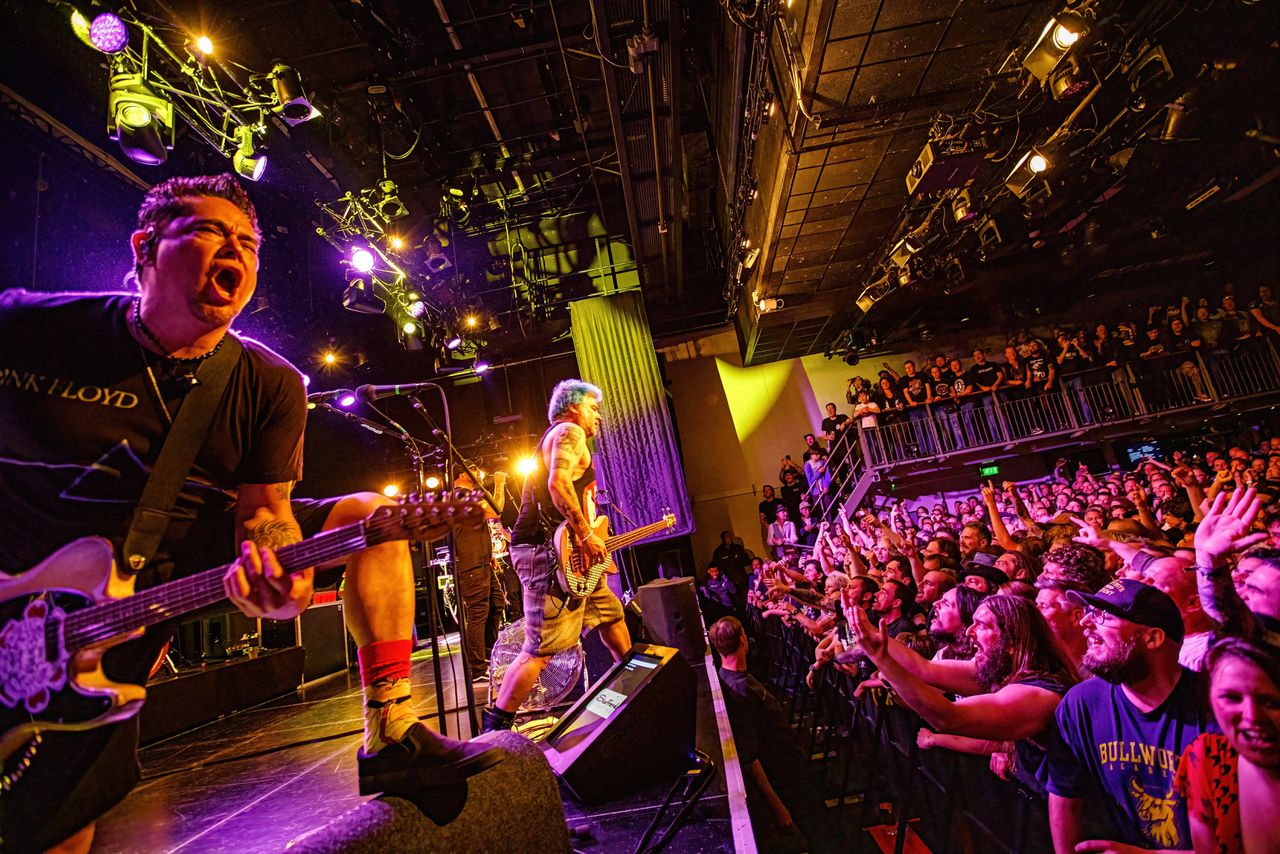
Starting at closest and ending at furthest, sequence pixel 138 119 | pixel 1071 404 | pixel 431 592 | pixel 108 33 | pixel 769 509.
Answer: pixel 431 592, pixel 108 33, pixel 138 119, pixel 1071 404, pixel 769 509

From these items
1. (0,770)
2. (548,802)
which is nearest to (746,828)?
(548,802)

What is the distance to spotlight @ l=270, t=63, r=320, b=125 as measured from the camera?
14.3ft

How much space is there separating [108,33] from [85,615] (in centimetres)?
429

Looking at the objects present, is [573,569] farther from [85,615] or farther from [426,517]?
[85,615]

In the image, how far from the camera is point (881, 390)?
11812 mm

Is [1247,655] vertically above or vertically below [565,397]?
below

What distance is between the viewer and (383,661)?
4.43ft

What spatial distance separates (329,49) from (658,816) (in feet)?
23.6

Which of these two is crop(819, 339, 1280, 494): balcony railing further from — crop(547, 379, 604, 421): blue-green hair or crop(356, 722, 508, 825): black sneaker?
crop(356, 722, 508, 825): black sneaker

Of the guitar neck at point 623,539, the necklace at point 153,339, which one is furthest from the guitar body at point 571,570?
the necklace at point 153,339

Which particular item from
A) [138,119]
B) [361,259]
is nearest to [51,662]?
[138,119]

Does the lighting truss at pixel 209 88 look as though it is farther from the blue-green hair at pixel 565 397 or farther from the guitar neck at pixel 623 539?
the guitar neck at pixel 623 539

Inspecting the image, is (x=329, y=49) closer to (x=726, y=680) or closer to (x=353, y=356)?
(x=353, y=356)

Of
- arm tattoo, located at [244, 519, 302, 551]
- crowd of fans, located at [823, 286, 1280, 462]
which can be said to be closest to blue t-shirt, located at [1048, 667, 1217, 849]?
arm tattoo, located at [244, 519, 302, 551]
